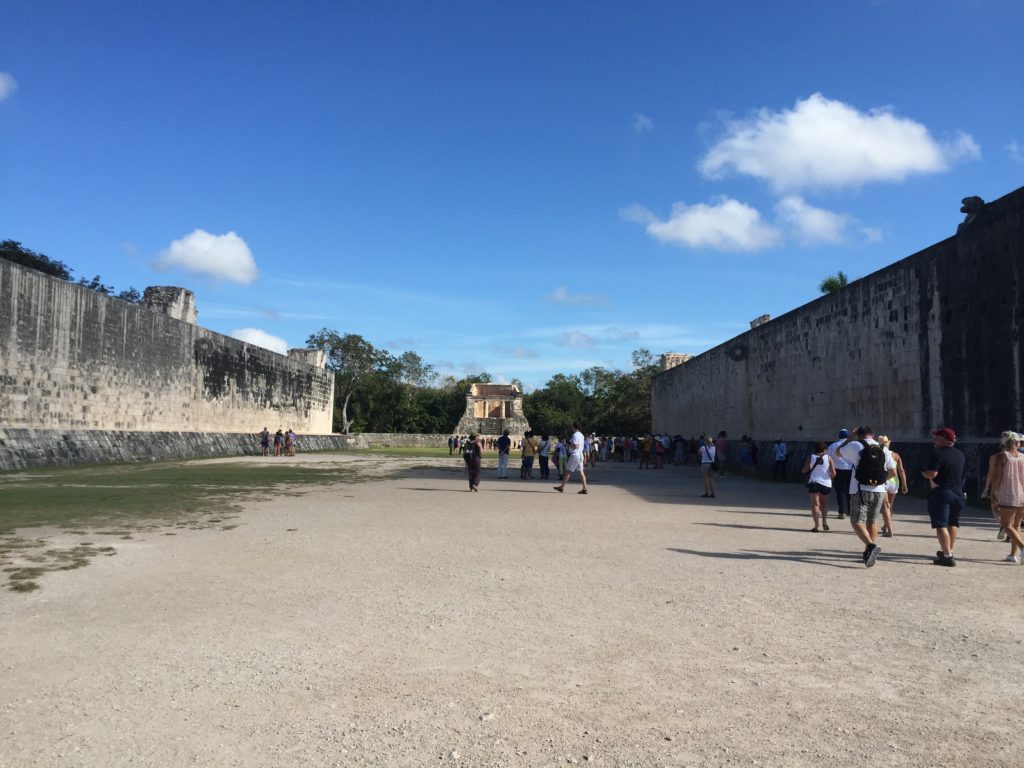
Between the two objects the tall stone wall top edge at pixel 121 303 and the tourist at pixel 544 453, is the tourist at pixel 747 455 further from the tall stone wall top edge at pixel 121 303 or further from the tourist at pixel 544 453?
the tall stone wall top edge at pixel 121 303

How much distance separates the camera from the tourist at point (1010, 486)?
7.33 meters

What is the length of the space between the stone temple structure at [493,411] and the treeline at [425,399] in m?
3.21

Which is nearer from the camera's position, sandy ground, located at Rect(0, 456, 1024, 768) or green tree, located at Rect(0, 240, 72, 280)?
sandy ground, located at Rect(0, 456, 1024, 768)

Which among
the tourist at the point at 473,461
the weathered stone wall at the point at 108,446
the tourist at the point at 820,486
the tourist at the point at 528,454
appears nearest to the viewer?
the tourist at the point at 820,486

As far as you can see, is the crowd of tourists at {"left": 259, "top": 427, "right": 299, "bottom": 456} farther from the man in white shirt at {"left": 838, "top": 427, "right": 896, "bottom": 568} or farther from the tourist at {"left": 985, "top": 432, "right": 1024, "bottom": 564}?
the tourist at {"left": 985, "top": 432, "right": 1024, "bottom": 564}

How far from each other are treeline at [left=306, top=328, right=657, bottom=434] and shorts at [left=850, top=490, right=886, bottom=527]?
49.6m

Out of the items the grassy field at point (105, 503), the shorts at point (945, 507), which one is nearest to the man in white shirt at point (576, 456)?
the grassy field at point (105, 503)

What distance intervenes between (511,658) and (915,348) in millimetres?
14795

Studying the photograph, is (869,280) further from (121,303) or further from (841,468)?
(121,303)

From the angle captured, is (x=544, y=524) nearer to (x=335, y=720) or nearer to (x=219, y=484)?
(x=335, y=720)

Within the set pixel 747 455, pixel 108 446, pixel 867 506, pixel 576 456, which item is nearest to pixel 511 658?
pixel 867 506

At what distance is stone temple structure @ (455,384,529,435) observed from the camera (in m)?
62.6

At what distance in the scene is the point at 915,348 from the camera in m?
15.9

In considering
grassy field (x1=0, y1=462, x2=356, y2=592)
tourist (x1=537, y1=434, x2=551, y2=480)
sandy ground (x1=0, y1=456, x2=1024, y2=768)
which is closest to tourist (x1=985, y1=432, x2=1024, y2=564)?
sandy ground (x1=0, y1=456, x2=1024, y2=768)
